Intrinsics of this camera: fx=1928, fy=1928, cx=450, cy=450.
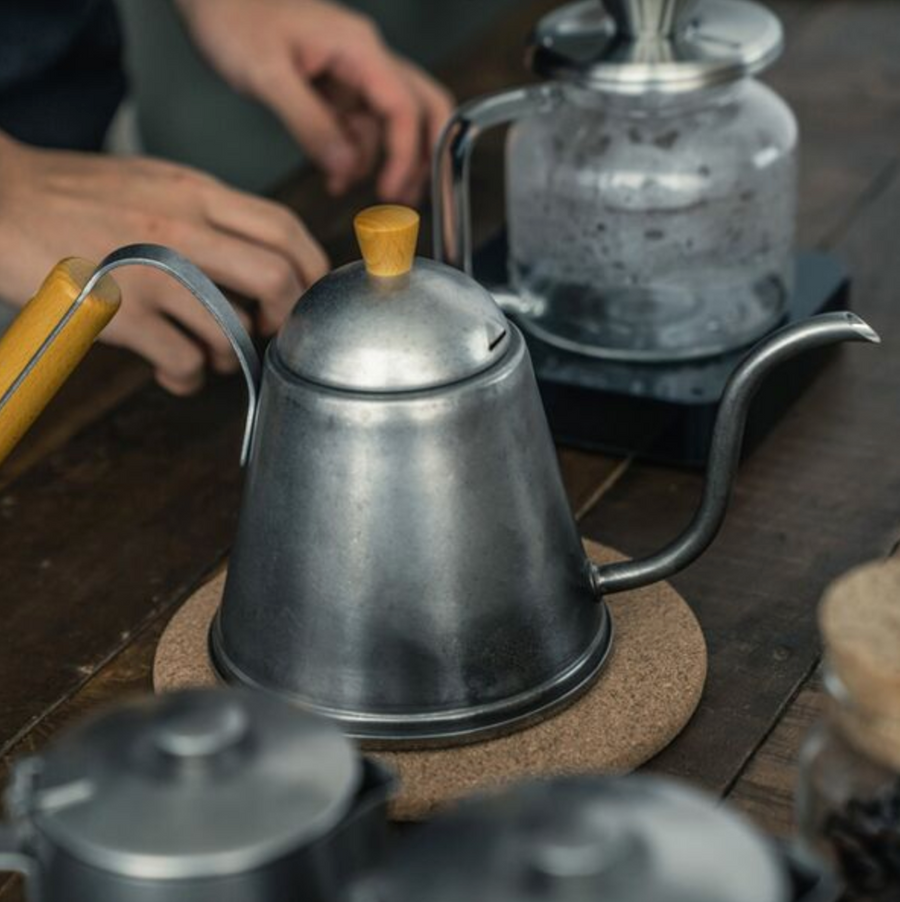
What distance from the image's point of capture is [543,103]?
3.71 ft

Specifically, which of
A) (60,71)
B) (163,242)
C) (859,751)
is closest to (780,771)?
(859,751)

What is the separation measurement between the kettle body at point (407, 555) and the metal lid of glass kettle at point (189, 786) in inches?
8.0

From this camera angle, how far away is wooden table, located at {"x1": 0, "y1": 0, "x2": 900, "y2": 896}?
0.87 m

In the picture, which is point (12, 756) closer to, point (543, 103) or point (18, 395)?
point (18, 395)

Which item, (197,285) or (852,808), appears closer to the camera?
(852,808)

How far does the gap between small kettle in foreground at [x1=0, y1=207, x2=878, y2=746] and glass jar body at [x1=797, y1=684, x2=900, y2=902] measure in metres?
0.18

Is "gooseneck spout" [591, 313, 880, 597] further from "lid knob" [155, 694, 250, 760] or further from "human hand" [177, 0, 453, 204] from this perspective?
"human hand" [177, 0, 453, 204]

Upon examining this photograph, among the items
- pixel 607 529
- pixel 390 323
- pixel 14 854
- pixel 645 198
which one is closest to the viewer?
pixel 14 854

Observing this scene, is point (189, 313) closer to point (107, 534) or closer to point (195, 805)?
point (107, 534)

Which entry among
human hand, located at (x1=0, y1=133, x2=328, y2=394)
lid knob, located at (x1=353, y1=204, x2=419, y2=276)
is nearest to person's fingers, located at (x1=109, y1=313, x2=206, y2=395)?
human hand, located at (x1=0, y1=133, x2=328, y2=394)

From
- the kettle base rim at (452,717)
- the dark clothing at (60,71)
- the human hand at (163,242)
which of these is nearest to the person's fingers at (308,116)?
the dark clothing at (60,71)

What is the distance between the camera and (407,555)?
776 millimetres

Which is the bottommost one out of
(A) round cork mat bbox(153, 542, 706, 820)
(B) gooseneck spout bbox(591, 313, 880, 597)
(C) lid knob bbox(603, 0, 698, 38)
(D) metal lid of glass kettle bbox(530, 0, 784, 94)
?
(A) round cork mat bbox(153, 542, 706, 820)

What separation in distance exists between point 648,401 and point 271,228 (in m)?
0.25
